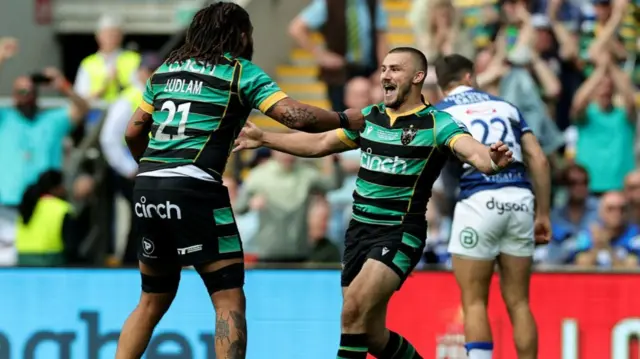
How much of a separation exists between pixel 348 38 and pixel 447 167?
7.79 ft

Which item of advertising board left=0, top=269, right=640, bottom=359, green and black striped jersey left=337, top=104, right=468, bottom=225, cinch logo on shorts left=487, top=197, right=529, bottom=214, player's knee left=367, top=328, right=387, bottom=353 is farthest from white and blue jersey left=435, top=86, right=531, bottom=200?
player's knee left=367, top=328, right=387, bottom=353

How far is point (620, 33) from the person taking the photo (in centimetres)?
1384

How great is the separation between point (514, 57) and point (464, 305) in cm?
412

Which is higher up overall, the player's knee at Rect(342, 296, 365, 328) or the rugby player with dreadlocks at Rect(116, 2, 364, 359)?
the rugby player with dreadlocks at Rect(116, 2, 364, 359)

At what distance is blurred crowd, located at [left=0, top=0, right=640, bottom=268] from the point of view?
39.5ft

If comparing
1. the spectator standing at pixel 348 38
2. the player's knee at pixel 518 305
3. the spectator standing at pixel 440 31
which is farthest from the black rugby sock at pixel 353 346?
the spectator standing at pixel 348 38

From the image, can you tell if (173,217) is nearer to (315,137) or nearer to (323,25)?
(315,137)

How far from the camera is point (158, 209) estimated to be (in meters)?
8.13

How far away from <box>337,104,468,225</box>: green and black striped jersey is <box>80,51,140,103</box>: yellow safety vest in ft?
20.3

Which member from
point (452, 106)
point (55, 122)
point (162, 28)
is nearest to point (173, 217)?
point (452, 106)

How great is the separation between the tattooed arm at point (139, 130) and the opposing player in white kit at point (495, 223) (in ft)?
7.14

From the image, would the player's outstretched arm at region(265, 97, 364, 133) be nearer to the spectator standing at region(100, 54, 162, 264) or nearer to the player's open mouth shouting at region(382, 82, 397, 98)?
the player's open mouth shouting at region(382, 82, 397, 98)

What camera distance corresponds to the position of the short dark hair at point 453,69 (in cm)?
980

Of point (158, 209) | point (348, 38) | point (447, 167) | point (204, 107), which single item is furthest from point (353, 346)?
point (348, 38)
